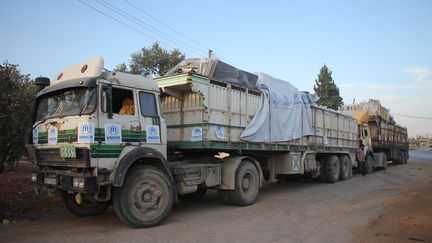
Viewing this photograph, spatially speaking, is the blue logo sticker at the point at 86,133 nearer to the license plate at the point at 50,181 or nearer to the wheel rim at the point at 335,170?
the license plate at the point at 50,181

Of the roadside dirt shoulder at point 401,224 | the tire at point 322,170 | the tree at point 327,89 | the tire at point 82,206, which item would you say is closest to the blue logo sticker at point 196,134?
the tire at point 82,206

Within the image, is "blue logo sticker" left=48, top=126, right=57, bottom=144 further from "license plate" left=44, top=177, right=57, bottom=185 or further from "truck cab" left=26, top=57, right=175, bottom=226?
"license plate" left=44, top=177, right=57, bottom=185

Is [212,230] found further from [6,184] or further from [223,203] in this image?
[6,184]

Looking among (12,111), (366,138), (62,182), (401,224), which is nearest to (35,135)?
(12,111)

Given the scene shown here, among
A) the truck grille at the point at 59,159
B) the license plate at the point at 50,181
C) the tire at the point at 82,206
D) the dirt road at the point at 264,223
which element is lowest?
the dirt road at the point at 264,223

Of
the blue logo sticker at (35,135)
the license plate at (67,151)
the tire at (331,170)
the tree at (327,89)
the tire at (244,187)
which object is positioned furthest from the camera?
the tree at (327,89)

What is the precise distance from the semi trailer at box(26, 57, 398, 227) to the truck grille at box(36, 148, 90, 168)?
19mm

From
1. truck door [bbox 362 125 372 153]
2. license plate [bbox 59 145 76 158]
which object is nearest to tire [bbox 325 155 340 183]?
truck door [bbox 362 125 372 153]

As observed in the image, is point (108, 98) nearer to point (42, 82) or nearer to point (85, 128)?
point (85, 128)

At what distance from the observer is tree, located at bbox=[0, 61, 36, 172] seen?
8.39m

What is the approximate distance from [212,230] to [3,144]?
494cm

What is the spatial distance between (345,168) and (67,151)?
14032 mm

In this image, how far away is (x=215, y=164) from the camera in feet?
33.1

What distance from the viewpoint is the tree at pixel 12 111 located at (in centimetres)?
839
